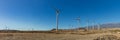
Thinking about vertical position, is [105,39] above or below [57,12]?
below

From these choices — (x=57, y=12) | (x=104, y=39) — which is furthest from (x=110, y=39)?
(x=57, y=12)

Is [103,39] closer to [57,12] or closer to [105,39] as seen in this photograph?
[105,39]

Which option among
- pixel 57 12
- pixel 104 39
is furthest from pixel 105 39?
pixel 57 12

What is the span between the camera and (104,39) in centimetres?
2500

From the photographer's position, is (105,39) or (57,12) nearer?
(105,39)

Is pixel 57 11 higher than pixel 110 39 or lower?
higher

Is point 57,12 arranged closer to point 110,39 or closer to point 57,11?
point 57,11

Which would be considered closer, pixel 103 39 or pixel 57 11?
pixel 103 39

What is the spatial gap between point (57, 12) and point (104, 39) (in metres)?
36.0

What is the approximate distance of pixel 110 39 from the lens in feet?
84.8

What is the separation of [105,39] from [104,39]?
16 centimetres

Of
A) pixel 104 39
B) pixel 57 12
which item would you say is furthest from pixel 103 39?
pixel 57 12

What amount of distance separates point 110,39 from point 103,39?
1.34 m

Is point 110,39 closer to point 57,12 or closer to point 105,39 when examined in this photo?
point 105,39
